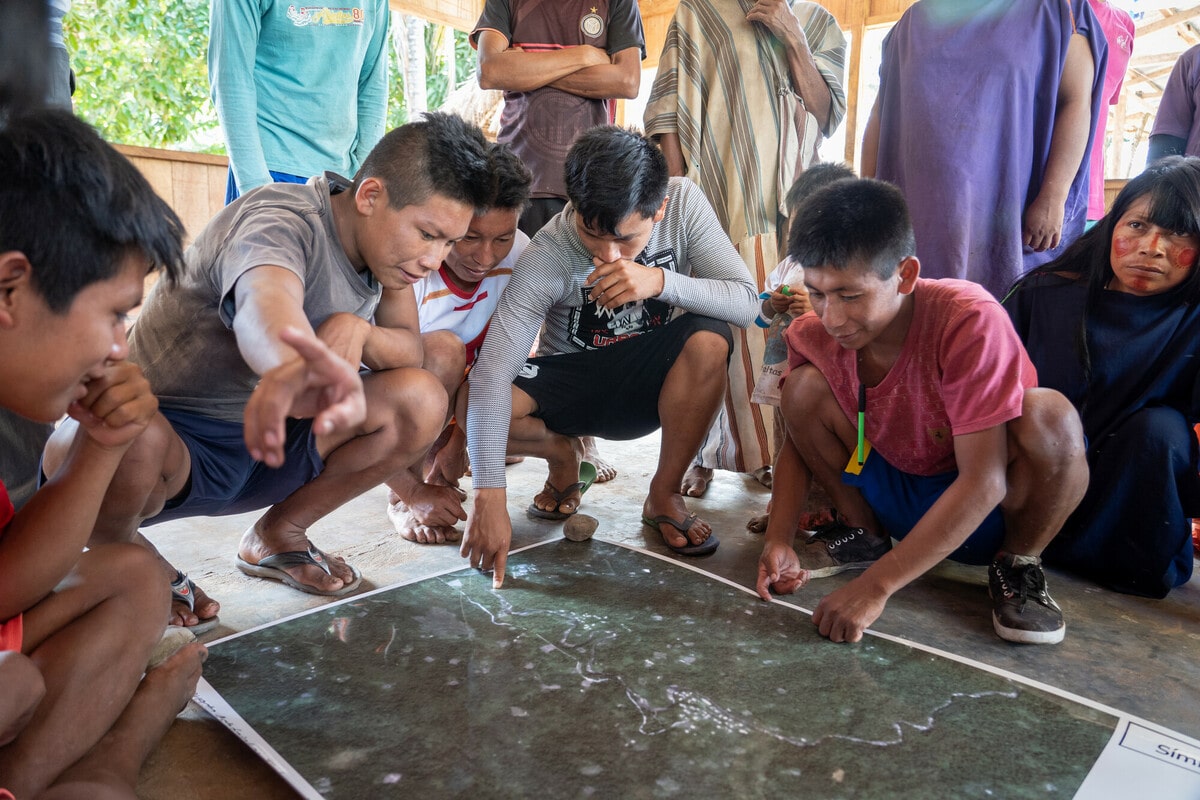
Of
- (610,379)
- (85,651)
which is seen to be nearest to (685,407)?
(610,379)

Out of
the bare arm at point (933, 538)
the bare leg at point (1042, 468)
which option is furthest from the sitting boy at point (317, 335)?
the bare leg at point (1042, 468)

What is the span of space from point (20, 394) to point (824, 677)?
1190mm

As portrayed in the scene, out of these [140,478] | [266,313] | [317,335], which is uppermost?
[266,313]

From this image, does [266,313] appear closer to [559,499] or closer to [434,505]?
[434,505]

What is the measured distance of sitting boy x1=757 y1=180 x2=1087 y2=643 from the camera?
4.91ft

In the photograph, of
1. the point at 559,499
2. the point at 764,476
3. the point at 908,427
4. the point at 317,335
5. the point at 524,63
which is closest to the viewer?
the point at 317,335

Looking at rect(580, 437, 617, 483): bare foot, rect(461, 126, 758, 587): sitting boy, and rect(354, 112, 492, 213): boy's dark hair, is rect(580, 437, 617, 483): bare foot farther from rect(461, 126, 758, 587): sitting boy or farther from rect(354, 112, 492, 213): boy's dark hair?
rect(354, 112, 492, 213): boy's dark hair

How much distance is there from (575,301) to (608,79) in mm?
777

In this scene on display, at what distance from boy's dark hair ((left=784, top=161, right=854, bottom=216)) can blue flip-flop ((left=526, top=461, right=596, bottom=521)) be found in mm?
1020

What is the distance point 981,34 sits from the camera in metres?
2.25

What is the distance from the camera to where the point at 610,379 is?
2166 millimetres

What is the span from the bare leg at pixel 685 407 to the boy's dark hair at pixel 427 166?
0.71 meters

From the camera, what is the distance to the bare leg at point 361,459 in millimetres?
1726

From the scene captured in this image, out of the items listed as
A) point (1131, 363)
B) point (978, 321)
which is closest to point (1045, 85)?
point (1131, 363)
